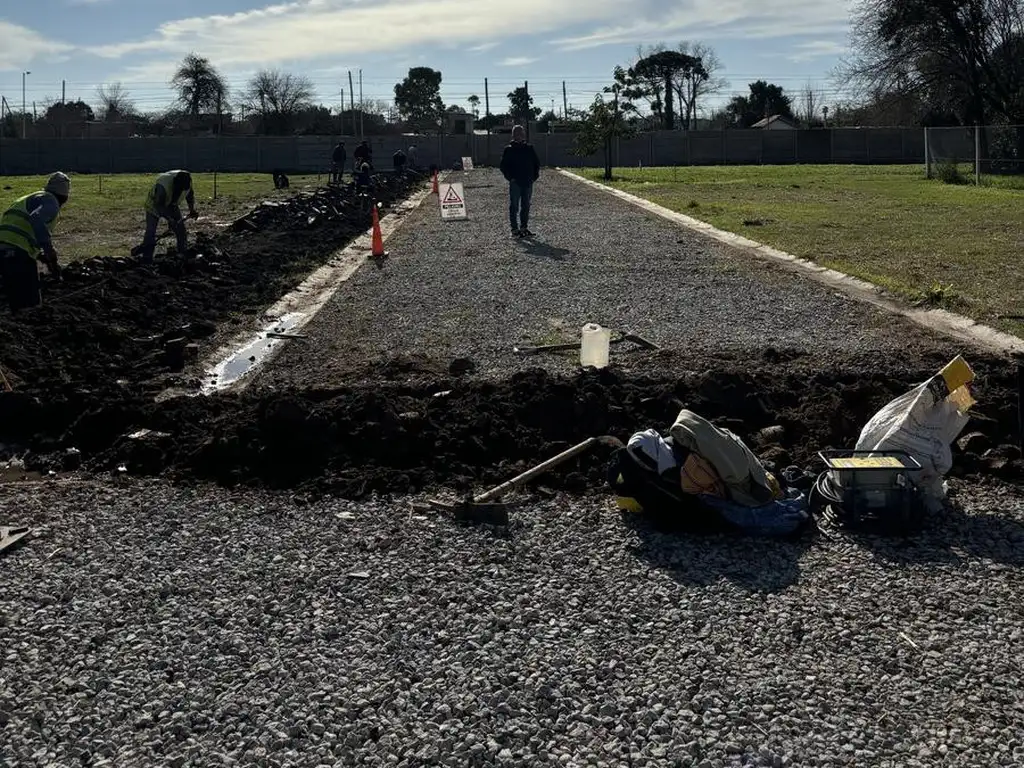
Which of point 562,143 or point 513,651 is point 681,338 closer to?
point 513,651

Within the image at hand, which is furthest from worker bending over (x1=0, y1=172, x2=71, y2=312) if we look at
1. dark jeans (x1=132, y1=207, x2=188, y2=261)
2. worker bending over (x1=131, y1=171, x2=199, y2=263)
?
dark jeans (x1=132, y1=207, x2=188, y2=261)

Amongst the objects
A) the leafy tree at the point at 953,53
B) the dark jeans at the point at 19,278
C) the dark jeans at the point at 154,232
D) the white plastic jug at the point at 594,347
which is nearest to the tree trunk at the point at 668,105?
the leafy tree at the point at 953,53

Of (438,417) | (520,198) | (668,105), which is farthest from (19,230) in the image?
(668,105)

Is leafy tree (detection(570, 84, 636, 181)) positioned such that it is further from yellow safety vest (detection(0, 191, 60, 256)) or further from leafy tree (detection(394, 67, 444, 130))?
leafy tree (detection(394, 67, 444, 130))

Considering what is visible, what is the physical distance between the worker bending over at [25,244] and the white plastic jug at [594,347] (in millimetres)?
6522

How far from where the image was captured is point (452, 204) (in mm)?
25828

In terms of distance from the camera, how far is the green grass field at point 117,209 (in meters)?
21.6

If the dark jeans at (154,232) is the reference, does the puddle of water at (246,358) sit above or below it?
below

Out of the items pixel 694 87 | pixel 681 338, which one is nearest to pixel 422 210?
pixel 681 338

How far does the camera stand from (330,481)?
21.8 feet

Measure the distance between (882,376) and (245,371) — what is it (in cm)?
550

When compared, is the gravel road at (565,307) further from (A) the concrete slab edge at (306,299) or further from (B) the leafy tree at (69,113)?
(B) the leafy tree at (69,113)

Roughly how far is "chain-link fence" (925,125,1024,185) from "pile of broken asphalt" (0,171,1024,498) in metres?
34.2

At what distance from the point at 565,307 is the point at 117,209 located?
22.1 metres
